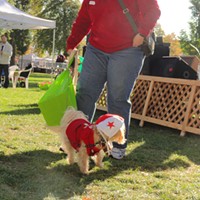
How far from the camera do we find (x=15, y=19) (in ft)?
30.7

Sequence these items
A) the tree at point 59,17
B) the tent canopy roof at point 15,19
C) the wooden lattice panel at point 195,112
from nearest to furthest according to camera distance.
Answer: the wooden lattice panel at point 195,112
the tent canopy roof at point 15,19
the tree at point 59,17

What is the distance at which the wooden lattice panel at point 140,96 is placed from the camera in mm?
5871

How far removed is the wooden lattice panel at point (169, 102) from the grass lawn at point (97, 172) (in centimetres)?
88

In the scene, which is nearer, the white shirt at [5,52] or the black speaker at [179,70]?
the black speaker at [179,70]

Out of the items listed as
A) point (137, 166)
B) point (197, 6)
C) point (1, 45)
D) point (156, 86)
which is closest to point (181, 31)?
point (197, 6)

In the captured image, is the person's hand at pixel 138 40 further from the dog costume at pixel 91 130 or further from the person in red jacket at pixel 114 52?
the dog costume at pixel 91 130

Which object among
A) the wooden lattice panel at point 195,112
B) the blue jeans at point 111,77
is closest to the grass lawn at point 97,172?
the blue jeans at point 111,77

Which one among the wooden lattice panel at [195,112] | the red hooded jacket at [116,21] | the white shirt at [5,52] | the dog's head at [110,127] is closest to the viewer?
the dog's head at [110,127]

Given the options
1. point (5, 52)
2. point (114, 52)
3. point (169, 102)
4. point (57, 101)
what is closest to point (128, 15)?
point (114, 52)

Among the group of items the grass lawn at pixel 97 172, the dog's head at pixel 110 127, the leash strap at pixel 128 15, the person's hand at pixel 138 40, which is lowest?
the grass lawn at pixel 97 172

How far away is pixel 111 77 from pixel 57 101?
501 millimetres

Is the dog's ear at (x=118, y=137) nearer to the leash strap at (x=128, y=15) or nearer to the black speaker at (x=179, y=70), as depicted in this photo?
the leash strap at (x=128, y=15)

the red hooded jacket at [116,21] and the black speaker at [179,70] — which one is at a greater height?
the red hooded jacket at [116,21]

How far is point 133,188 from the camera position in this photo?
8.18 feet
